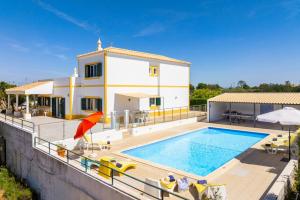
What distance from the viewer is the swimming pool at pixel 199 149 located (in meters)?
14.1

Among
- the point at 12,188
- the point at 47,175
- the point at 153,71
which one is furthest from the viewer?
the point at 153,71

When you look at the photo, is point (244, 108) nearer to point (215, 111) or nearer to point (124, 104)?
point (215, 111)

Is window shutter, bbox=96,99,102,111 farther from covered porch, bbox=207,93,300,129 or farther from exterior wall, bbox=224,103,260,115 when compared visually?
exterior wall, bbox=224,103,260,115

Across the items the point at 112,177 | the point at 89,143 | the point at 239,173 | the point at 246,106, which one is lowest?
the point at 239,173

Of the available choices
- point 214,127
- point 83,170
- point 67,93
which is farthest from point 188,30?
point 83,170

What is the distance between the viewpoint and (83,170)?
34.7ft

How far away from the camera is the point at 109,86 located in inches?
922

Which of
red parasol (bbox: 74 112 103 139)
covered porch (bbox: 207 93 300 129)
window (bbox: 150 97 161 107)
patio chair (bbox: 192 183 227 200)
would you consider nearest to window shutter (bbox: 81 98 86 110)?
window (bbox: 150 97 161 107)

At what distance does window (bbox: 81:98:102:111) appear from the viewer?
943 inches

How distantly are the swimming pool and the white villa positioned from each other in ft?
23.4

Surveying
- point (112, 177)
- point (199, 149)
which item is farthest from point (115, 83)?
point (112, 177)

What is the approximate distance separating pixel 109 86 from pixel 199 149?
39.3ft

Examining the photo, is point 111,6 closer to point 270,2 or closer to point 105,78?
point 105,78

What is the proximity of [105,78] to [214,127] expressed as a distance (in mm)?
13769
